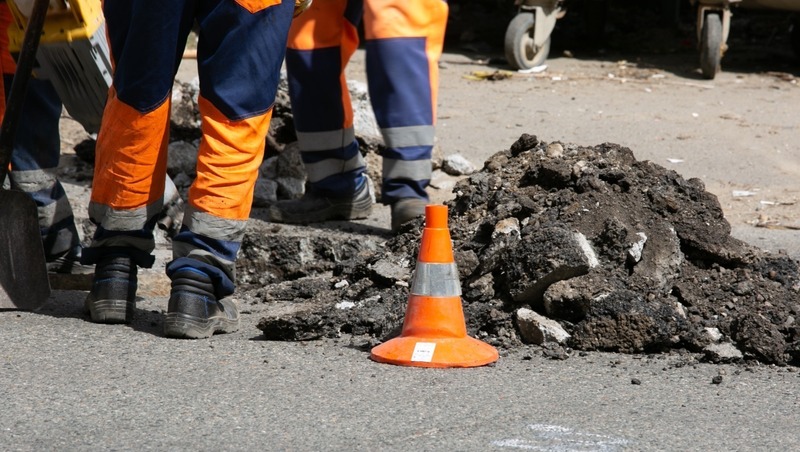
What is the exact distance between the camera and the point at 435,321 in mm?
3520

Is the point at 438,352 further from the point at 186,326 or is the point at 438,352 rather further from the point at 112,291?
the point at 112,291

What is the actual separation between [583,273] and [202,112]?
126 centimetres

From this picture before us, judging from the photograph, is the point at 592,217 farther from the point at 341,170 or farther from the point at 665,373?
the point at 341,170

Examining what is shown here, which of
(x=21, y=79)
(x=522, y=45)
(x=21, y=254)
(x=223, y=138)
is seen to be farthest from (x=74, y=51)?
(x=522, y=45)

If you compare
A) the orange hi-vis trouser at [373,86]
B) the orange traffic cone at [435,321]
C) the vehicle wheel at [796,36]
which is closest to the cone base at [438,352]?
the orange traffic cone at [435,321]

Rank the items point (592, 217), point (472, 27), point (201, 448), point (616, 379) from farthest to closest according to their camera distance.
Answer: point (472, 27)
point (592, 217)
point (616, 379)
point (201, 448)

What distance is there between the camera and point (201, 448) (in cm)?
273

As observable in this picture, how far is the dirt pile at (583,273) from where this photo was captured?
12.1ft

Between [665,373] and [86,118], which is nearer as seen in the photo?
[665,373]

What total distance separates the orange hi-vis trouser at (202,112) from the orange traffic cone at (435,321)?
0.59m

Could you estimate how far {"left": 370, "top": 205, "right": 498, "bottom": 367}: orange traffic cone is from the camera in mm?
3457

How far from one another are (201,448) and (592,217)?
71.3 inches

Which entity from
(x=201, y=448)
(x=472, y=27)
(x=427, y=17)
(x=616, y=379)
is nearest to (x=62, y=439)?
(x=201, y=448)

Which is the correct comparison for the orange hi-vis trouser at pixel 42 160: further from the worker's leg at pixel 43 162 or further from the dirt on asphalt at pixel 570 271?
the dirt on asphalt at pixel 570 271
